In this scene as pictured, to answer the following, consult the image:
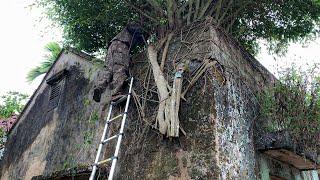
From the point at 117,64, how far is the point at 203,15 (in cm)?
171

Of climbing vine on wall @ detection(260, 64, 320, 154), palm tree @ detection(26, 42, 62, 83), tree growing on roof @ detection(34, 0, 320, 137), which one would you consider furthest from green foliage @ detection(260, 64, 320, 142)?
palm tree @ detection(26, 42, 62, 83)

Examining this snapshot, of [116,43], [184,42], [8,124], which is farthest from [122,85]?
[8,124]

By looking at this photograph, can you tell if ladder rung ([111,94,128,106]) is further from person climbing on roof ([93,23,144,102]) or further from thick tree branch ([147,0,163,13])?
thick tree branch ([147,0,163,13])

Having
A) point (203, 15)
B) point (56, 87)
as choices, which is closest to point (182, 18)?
point (203, 15)

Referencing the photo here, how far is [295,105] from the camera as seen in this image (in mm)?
4359

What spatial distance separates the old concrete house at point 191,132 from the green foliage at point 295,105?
10.4 inches

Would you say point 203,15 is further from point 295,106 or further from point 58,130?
point 58,130

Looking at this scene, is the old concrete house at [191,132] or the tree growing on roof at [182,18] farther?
the tree growing on roof at [182,18]

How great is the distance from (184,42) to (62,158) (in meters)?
3.09

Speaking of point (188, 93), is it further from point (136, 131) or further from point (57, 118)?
point (57, 118)

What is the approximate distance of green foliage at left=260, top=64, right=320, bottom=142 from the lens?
13.8 ft

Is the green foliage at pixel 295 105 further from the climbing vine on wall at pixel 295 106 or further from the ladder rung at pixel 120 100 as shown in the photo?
the ladder rung at pixel 120 100

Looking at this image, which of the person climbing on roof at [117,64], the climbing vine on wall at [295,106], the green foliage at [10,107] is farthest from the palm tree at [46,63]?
the climbing vine on wall at [295,106]

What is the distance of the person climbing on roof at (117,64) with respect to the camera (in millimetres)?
5031
